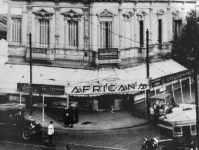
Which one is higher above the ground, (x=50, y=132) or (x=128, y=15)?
(x=128, y=15)

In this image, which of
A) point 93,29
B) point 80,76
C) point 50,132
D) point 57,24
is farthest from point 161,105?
point 57,24

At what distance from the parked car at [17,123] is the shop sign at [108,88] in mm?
2311

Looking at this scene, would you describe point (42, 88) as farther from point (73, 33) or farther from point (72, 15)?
point (72, 15)

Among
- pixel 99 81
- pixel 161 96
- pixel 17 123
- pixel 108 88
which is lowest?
pixel 17 123

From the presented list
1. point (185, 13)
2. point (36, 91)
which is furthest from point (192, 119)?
point (36, 91)

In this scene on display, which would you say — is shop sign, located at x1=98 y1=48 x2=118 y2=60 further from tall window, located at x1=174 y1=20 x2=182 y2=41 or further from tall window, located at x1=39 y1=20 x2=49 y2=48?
tall window, located at x1=174 y1=20 x2=182 y2=41

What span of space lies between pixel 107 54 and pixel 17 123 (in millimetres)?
5573

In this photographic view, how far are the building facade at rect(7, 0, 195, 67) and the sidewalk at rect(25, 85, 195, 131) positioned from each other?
2.52 metres

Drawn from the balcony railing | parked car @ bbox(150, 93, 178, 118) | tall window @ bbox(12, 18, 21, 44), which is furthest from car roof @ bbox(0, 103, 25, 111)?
parked car @ bbox(150, 93, 178, 118)

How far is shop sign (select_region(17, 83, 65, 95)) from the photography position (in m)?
16.5

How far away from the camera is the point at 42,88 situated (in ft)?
54.1

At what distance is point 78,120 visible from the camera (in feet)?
56.0

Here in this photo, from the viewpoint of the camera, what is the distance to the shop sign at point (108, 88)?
16.7 meters

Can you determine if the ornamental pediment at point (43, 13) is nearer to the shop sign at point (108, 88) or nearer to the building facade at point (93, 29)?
the building facade at point (93, 29)
